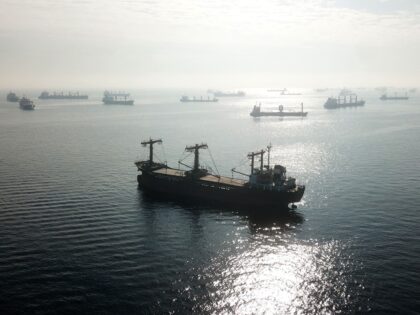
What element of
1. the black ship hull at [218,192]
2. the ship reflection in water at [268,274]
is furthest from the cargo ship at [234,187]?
the ship reflection in water at [268,274]

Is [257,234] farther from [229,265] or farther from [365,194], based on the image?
[365,194]

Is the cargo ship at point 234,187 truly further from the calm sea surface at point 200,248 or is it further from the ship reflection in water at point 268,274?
the ship reflection in water at point 268,274

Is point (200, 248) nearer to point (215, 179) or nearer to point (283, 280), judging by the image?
point (283, 280)

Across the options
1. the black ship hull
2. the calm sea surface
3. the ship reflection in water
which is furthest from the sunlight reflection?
the black ship hull

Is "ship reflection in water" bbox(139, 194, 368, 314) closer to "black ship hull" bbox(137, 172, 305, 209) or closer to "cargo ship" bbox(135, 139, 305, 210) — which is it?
"black ship hull" bbox(137, 172, 305, 209)

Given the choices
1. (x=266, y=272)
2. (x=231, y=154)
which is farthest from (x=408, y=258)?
(x=231, y=154)

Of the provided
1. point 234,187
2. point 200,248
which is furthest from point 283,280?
point 234,187

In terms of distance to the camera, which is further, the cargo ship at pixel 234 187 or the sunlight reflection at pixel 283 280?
the cargo ship at pixel 234 187
